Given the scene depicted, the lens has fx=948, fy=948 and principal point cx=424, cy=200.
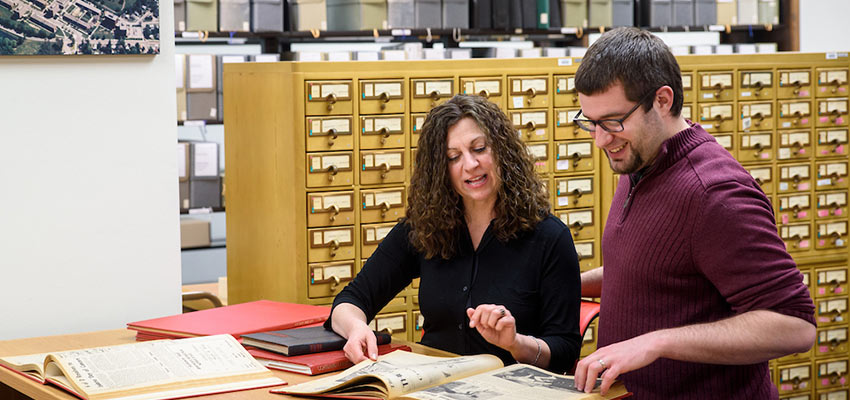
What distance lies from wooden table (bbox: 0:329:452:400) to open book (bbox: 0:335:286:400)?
20 mm

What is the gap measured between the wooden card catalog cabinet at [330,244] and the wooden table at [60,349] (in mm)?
954

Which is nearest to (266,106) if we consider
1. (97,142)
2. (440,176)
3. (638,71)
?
(97,142)

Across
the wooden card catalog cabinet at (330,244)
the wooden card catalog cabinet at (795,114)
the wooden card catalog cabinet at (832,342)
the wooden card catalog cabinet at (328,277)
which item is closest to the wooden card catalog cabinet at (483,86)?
the wooden card catalog cabinet at (330,244)

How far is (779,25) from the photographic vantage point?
6.43 metres

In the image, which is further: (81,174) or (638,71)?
(81,174)

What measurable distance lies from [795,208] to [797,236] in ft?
0.43

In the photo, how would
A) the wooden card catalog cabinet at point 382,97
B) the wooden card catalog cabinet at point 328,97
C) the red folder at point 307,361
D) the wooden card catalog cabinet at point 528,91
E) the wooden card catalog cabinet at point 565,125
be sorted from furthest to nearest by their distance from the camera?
the wooden card catalog cabinet at point 565,125, the wooden card catalog cabinet at point 528,91, the wooden card catalog cabinet at point 382,97, the wooden card catalog cabinet at point 328,97, the red folder at point 307,361

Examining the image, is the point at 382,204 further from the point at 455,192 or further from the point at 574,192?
the point at 455,192

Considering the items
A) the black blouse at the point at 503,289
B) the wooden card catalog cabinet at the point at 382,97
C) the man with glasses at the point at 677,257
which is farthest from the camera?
the wooden card catalog cabinet at the point at 382,97

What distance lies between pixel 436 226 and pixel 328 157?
1.17m

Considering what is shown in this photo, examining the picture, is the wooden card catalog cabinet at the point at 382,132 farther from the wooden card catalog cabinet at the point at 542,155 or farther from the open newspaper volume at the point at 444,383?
the open newspaper volume at the point at 444,383

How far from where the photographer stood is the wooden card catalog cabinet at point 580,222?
3967 millimetres

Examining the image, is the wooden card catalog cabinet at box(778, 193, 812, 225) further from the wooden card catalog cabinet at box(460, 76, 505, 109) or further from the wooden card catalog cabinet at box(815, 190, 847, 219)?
the wooden card catalog cabinet at box(460, 76, 505, 109)

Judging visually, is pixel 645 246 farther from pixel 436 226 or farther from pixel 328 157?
pixel 328 157
